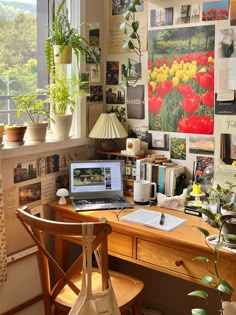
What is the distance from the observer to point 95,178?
8.06 ft

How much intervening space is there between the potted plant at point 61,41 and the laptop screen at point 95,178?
593 millimetres

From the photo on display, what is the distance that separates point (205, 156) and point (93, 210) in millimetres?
672

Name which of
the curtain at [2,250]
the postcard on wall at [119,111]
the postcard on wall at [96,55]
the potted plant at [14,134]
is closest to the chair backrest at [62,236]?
the curtain at [2,250]

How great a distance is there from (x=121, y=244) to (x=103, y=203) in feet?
1.05

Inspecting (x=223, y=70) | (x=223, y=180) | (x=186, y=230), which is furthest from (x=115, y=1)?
(x=186, y=230)

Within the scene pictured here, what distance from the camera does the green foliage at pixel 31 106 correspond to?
7.51ft

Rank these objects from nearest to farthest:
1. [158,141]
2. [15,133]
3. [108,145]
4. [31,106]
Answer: [15,133], [31,106], [158,141], [108,145]

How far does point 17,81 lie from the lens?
2.37 metres

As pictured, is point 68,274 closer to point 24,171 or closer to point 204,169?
point 24,171

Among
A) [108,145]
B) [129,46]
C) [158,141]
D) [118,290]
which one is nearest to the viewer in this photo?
[118,290]

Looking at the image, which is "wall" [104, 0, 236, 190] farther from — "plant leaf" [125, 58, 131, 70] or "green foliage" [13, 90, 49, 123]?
"green foliage" [13, 90, 49, 123]

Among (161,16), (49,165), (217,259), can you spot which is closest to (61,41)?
(161,16)

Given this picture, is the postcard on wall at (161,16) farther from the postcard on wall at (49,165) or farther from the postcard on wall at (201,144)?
the postcard on wall at (49,165)

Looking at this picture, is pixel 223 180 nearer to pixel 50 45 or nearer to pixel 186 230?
pixel 186 230
